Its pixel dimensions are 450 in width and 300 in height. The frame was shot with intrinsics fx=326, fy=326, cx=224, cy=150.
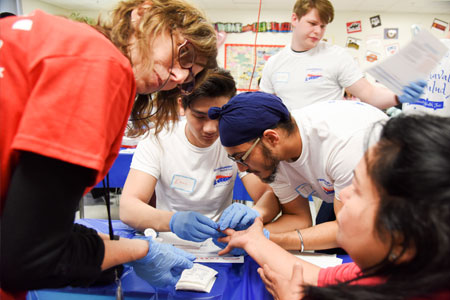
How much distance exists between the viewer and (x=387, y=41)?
20.2 feet

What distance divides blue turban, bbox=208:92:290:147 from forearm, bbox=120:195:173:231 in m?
0.44

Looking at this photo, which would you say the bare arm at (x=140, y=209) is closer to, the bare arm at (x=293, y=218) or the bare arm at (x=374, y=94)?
the bare arm at (x=293, y=218)

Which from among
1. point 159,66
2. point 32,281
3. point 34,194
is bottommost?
point 32,281

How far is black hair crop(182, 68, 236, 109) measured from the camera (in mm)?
1512

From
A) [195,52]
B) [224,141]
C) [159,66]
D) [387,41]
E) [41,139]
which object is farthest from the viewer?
[387,41]

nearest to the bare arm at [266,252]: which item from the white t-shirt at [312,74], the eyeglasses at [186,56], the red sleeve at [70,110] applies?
the eyeglasses at [186,56]

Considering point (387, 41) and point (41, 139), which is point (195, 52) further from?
point (387, 41)

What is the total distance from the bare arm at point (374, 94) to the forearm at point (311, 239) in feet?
3.70

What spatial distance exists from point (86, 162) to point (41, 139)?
2.8 inches

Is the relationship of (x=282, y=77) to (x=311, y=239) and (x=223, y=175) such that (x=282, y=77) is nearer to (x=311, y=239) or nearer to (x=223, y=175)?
(x=223, y=175)

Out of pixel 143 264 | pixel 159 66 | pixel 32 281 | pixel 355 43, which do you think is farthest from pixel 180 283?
pixel 355 43

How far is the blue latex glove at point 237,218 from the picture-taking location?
1295 mm

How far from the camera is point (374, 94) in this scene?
2219 millimetres

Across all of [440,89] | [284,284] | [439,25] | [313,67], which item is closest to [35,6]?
[313,67]
